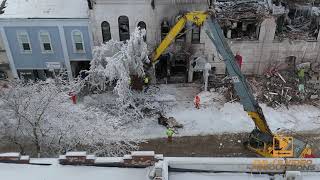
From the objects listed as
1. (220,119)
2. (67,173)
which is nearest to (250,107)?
(220,119)

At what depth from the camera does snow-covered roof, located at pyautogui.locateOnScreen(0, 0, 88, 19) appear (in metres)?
31.0

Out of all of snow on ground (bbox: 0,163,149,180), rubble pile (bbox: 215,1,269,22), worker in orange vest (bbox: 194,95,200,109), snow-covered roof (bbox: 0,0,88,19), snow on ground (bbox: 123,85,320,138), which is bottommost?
snow on ground (bbox: 123,85,320,138)

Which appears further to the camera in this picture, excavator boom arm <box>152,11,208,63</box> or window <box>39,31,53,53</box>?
window <box>39,31,53,53</box>

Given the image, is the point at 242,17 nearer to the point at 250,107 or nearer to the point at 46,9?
the point at 250,107

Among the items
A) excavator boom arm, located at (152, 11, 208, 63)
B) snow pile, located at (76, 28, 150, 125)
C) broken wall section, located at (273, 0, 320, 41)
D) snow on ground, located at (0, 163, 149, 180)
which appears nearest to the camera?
snow on ground, located at (0, 163, 149, 180)

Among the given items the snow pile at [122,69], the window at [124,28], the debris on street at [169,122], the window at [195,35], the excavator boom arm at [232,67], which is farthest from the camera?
the window at [195,35]

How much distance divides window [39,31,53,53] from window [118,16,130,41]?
5312 mm

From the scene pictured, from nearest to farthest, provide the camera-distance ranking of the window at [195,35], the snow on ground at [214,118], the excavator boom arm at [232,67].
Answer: the excavator boom arm at [232,67], the snow on ground at [214,118], the window at [195,35]

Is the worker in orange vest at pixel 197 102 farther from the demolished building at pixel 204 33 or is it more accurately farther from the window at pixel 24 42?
→ the window at pixel 24 42

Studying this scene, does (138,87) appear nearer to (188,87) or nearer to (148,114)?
(148,114)

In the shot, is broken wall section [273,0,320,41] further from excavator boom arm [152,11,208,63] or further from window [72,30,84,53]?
window [72,30,84,53]

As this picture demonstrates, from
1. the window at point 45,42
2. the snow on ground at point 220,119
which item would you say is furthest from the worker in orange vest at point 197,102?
the window at point 45,42

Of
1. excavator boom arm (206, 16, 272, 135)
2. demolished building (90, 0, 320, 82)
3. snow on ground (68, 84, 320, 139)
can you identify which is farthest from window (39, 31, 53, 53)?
excavator boom arm (206, 16, 272, 135)

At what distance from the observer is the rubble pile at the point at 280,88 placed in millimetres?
31719
